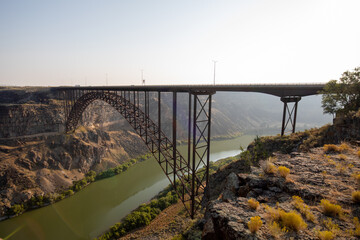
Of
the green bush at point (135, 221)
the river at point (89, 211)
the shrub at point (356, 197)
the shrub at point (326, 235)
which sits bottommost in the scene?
the river at point (89, 211)

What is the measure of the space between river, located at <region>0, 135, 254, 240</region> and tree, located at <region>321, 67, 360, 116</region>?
25494mm

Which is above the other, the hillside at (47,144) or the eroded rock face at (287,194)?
the eroded rock face at (287,194)

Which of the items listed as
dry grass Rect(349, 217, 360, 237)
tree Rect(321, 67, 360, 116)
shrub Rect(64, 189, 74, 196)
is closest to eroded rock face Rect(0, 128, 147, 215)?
shrub Rect(64, 189, 74, 196)

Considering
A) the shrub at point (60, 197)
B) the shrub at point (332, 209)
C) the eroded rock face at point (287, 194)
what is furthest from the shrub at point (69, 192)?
the shrub at point (332, 209)

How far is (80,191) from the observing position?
2809 centimetres

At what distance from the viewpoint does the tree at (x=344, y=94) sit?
1288 centimetres

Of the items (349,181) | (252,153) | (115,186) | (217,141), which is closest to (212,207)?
(349,181)

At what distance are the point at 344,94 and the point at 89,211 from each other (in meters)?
31.0

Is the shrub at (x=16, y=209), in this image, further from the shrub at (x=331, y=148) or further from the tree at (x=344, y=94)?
the tree at (x=344, y=94)

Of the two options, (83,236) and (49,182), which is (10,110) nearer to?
(49,182)

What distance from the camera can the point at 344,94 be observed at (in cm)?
1352

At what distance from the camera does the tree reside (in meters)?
12.9

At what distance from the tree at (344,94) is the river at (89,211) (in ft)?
83.6

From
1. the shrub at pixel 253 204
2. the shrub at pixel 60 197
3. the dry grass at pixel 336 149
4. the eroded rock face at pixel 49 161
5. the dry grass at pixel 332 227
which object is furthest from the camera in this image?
the shrub at pixel 60 197
